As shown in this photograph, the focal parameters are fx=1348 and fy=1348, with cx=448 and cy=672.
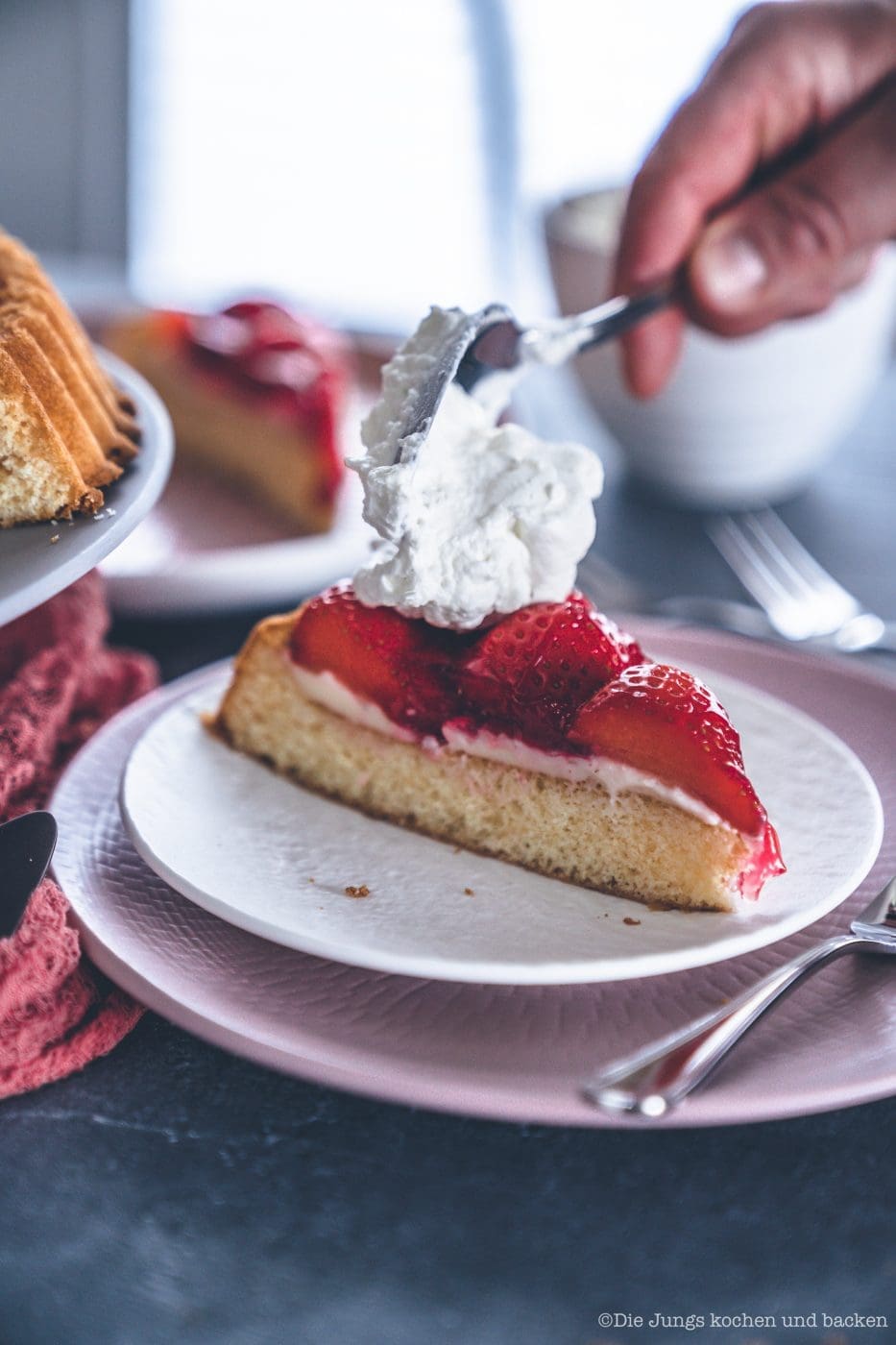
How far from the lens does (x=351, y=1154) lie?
0.99 meters

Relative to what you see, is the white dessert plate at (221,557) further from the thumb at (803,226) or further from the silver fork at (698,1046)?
→ the silver fork at (698,1046)

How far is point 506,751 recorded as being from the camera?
1295 millimetres

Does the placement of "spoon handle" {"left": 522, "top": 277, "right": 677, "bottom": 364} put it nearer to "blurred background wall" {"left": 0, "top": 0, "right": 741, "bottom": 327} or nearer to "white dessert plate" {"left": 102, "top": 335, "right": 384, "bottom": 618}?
"white dessert plate" {"left": 102, "top": 335, "right": 384, "bottom": 618}

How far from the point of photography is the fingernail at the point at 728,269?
6.21 ft

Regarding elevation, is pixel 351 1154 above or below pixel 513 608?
below

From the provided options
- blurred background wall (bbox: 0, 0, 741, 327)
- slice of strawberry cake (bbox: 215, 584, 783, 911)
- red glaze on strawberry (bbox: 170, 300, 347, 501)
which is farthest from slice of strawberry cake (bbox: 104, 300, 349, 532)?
→ blurred background wall (bbox: 0, 0, 741, 327)

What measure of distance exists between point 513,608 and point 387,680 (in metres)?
0.15

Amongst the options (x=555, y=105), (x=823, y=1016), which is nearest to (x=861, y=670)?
(x=823, y=1016)

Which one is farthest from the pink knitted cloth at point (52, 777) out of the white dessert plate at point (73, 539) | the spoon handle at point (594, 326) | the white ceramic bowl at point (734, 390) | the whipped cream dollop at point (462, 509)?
the white ceramic bowl at point (734, 390)

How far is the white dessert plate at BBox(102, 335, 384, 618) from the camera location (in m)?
1.91

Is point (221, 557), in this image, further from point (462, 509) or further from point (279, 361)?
point (279, 361)

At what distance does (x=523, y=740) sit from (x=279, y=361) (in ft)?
5.50

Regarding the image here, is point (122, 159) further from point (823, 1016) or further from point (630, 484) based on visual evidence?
point (823, 1016)

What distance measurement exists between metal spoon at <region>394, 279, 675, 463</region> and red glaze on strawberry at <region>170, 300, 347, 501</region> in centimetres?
83
